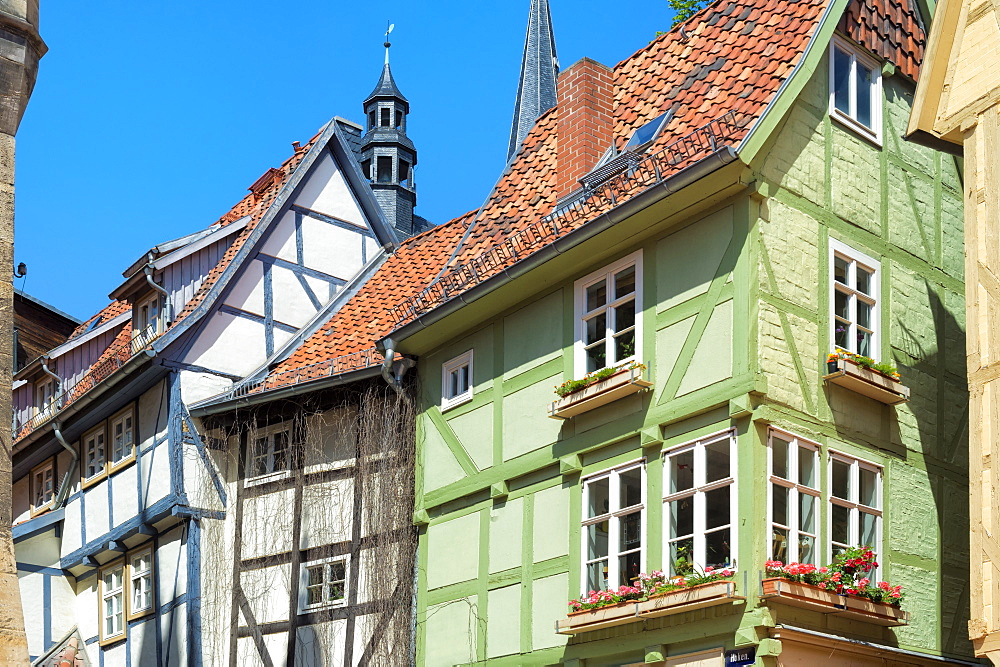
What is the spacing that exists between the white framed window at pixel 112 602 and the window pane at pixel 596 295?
32.3 feet

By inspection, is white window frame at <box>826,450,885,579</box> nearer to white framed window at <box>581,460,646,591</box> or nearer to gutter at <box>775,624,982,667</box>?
gutter at <box>775,624,982,667</box>

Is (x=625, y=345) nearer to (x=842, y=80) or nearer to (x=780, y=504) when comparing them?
(x=780, y=504)

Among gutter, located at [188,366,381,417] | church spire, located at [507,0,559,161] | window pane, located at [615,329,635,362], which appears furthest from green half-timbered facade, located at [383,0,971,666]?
church spire, located at [507,0,559,161]

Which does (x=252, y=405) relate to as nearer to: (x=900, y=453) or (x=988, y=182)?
(x=900, y=453)

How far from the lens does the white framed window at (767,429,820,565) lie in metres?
14.0

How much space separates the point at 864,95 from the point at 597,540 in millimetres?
5779

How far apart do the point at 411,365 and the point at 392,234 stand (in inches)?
247

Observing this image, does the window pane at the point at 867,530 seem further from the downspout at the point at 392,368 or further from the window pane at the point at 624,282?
the downspout at the point at 392,368

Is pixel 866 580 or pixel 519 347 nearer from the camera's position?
pixel 866 580

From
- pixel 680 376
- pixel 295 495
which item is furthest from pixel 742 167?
pixel 295 495

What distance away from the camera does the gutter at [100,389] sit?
2150 centimetres

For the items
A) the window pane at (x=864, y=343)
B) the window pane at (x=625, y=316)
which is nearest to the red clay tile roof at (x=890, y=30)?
the window pane at (x=864, y=343)

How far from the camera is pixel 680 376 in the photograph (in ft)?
49.0

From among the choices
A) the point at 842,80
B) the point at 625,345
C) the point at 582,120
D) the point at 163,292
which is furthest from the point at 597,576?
the point at 163,292
